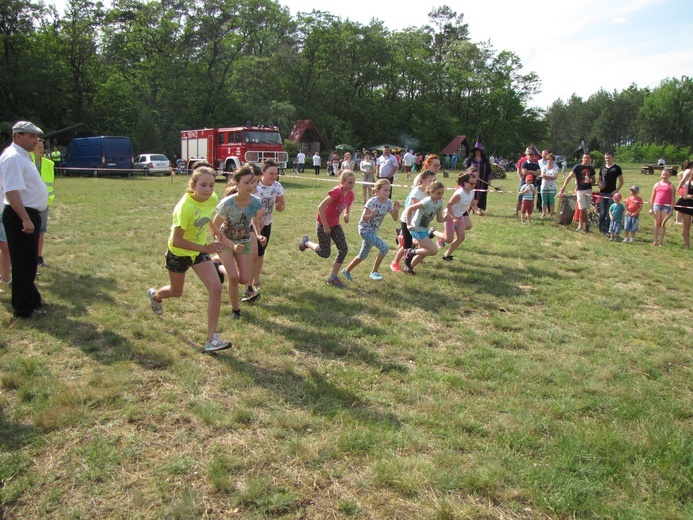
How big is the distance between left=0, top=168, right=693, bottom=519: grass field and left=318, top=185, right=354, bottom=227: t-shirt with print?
964mm

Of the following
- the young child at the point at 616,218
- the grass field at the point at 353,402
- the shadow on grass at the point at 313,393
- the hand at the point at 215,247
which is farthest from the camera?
the young child at the point at 616,218

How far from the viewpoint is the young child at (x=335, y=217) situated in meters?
7.00

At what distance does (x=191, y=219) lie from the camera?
4.76 metres

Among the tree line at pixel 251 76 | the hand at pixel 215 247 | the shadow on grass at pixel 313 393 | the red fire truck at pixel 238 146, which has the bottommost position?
the shadow on grass at pixel 313 393

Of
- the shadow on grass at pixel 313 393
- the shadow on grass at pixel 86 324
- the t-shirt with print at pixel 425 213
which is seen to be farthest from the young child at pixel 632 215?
the shadow on grass at pixel 86 324

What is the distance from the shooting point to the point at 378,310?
253 inches

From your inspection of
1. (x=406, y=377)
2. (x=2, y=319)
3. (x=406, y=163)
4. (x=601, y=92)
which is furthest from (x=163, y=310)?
(x=601, y=92)

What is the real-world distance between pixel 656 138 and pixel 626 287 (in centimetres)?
9801

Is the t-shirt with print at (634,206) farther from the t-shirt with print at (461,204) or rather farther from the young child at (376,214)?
the young child at (376,214)

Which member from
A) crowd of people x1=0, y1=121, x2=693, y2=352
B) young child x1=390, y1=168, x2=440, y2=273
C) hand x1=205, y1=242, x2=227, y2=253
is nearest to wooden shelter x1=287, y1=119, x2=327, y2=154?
crowd of people x1=0, y1=121, x2=693, y2=352

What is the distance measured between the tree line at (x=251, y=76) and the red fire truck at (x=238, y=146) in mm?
16739

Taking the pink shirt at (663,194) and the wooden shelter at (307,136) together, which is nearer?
the pink shirt at (663,194)

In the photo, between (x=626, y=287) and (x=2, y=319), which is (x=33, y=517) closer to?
(x=2, y=319)

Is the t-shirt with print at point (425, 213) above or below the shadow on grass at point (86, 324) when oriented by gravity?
above
